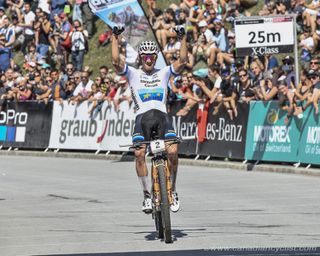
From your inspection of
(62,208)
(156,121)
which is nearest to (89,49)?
(62,208)

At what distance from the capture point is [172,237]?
12414 millimetres

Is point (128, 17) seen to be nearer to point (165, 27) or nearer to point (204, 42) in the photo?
point (204, 42)

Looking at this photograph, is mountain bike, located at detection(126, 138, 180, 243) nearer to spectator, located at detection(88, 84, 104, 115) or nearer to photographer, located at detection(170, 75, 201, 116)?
photographer, located at detection(170, 75, 201, 116)

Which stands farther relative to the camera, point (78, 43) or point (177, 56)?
point (78, 43)

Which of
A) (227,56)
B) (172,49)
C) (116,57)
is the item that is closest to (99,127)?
(172,49)

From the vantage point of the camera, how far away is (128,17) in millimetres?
24453

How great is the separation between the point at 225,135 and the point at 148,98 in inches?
454

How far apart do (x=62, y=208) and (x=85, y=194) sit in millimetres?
2476

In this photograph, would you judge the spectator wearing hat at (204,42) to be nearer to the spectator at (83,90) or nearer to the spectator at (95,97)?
the spectator at (95,97)

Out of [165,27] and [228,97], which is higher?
[165,27]

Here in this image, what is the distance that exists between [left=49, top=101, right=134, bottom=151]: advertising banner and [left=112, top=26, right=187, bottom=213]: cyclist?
14.1 m

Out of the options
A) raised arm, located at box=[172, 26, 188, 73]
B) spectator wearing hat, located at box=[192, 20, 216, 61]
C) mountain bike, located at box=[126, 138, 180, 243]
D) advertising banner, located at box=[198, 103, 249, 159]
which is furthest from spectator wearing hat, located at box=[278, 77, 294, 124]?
mountain bike, located at box=[126, 138, 180, 243]

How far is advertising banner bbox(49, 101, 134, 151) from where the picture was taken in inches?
1085

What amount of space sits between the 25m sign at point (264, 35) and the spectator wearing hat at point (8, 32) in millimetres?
13480
